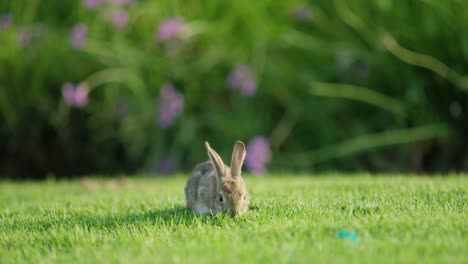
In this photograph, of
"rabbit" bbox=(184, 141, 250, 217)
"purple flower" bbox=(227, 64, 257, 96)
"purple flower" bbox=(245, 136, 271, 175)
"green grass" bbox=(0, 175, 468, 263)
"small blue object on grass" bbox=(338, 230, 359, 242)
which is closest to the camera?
"green grass" bbox=(0, 175, 468, 263)

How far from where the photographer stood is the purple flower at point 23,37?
762 cm

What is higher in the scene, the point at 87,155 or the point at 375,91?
the point at 375,91

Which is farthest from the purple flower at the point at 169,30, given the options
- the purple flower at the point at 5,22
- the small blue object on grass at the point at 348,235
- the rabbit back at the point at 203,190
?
the small blue object on grass at the point at 348,235

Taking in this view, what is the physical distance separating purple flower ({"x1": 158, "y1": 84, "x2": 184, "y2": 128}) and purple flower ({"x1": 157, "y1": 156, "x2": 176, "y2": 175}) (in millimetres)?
430

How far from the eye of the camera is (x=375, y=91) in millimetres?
7363

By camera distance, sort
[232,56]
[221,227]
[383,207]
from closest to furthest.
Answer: [221,227] < [383,207] < [232,56]

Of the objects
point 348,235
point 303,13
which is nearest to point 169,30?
point 303,13

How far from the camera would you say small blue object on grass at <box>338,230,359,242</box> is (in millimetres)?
3033

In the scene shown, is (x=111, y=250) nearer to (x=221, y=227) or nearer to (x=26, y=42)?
→ (x=221, y=227)

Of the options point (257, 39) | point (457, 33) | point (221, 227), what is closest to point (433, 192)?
point (221, 227)

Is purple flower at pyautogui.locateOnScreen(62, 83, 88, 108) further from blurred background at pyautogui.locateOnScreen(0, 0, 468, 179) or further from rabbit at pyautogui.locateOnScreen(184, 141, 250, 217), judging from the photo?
rabbit at pyautogui.locateOnScreen(184, 141, 250, 217)

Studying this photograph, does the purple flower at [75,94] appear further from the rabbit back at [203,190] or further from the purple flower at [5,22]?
the rabbit back at [203,190]

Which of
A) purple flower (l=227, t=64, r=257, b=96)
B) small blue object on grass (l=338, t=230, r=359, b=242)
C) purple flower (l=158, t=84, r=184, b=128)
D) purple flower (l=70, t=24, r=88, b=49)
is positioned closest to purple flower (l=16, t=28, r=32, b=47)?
purple flower (l=70, t=24, r=88, b=49)

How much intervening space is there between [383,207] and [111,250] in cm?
166
